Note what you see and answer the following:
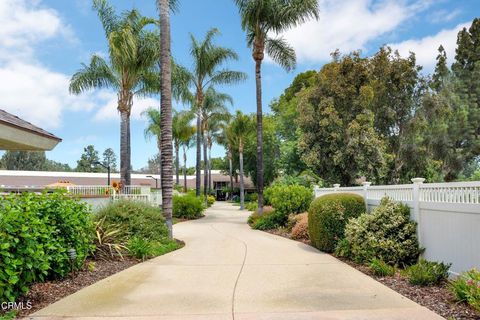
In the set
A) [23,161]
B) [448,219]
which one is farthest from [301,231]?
[23,161]

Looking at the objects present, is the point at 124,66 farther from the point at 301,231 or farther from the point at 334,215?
the point at 334,215

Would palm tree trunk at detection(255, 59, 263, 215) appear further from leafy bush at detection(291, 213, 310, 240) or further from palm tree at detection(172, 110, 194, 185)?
palm tree at detection(172, 110, 194, 185)

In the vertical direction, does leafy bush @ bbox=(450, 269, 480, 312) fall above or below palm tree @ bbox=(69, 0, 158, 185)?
below

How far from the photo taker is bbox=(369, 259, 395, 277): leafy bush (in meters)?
7.81

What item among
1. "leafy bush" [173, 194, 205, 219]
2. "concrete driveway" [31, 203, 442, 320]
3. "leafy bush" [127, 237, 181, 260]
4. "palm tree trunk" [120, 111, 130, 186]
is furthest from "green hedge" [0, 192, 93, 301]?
"leafy bush" [173, 194, 205, 219]

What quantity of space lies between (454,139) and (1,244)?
35.5 meters

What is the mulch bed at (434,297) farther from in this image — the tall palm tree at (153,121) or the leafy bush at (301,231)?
the tall palm tree at (153,121)

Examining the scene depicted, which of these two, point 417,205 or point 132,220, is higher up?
point 417,205

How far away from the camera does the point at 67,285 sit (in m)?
7.02

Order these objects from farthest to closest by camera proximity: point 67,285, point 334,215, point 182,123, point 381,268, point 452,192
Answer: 1. point 182,123
2. point 334,215
3. point 381,268
4. point 452,192
5. point 67,285

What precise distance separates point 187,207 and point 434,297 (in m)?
20.1

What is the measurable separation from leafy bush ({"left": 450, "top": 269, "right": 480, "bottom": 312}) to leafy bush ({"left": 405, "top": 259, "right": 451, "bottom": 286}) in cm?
81

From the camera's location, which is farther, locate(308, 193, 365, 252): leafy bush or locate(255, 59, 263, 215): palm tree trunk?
locate(255, 59, 263, 215): palm tree trunk

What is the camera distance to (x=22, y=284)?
5738 millimetres
